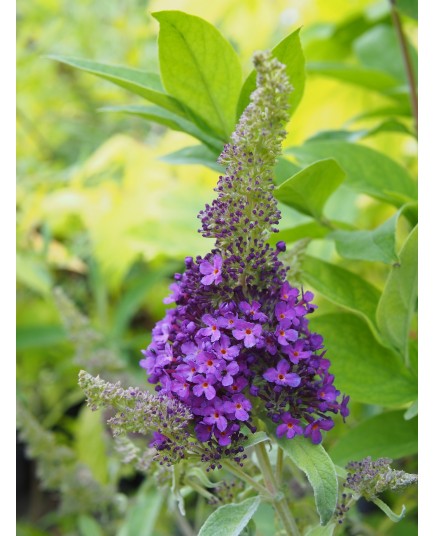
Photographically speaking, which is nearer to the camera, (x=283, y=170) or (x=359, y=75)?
(x=283, y=170)

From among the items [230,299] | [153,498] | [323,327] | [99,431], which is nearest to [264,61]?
[230,299]

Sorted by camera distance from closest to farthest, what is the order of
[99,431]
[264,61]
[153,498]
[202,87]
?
[264,61], [202,87], [153,498], [99,431]

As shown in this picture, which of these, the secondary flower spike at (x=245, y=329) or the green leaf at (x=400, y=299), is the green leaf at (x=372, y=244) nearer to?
the green leaf at (x=400, y=299)

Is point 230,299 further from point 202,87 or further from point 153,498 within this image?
point 153,498

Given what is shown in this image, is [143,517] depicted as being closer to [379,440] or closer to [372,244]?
[379,440]

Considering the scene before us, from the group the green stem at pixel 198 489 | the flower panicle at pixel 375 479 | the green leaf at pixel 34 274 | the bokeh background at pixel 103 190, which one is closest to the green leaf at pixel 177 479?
the green stem at pixel 198 489

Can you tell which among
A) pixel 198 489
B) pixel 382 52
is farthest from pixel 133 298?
pixel 198 489
